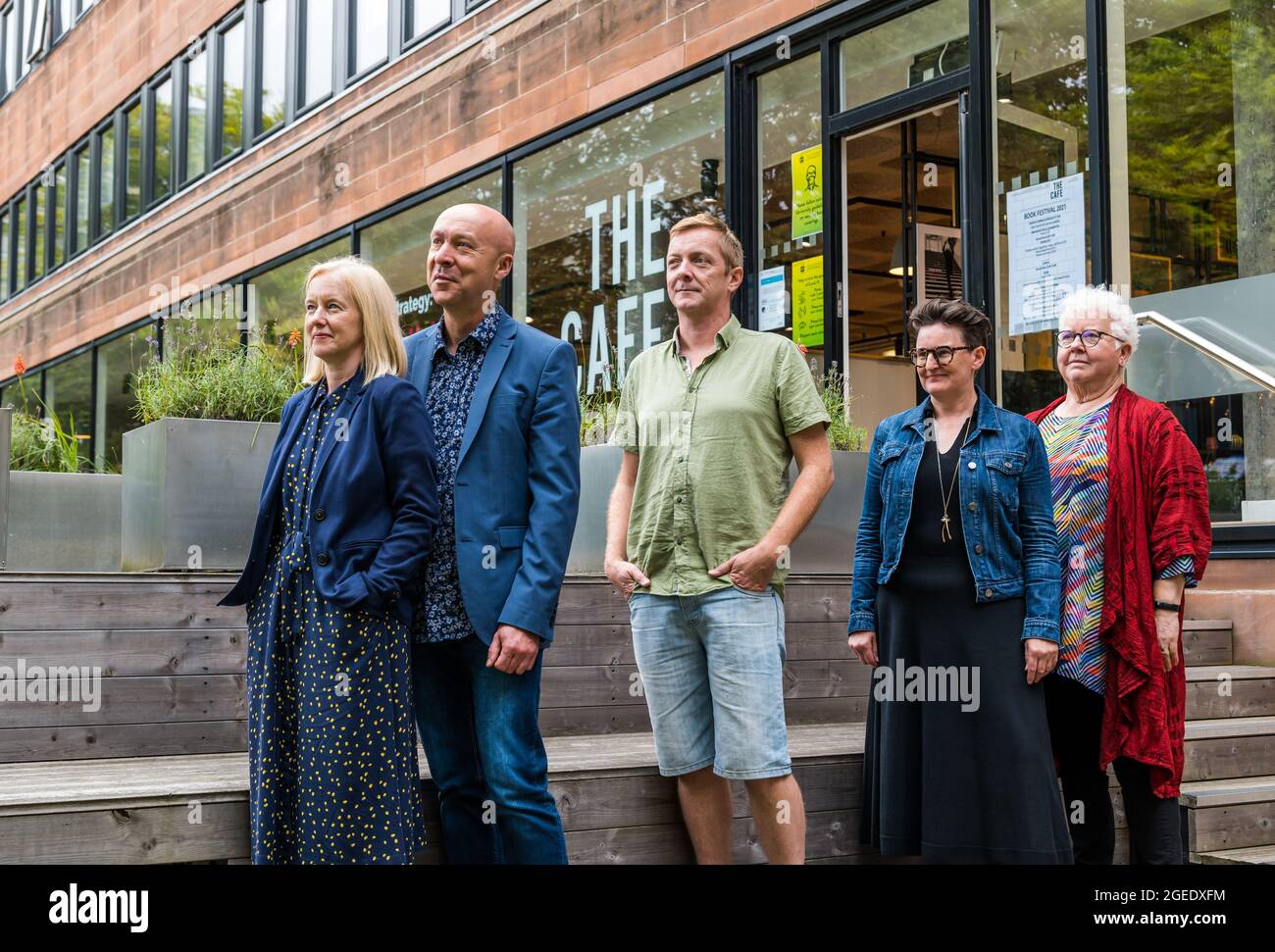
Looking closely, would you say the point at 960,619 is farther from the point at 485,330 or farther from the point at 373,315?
the point at 373,315

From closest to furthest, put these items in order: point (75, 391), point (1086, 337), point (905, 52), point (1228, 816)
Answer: point (1086, 337)
point (1228, 816)
point (905, 52)
point (75, 391)

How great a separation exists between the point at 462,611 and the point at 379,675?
279 millimetres

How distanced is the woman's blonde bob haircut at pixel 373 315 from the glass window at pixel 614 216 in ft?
21.2

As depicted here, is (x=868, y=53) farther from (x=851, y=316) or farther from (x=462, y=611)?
(x=462, y=611)

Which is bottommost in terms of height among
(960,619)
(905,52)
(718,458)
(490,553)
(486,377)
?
(960,619)

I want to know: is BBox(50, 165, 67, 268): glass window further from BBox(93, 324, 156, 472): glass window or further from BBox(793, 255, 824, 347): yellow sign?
BBox(793, 255, 824, 347): yellow sign

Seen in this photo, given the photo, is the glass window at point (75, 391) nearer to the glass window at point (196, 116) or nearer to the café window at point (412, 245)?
the glass window at point (196, 116)

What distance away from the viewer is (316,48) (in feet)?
50.4

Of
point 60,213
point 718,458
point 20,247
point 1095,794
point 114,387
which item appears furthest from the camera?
point 20,247

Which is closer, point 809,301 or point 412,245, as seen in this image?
point 809,301

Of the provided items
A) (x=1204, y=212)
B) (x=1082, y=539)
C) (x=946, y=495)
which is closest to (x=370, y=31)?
(x=1204, y=212)

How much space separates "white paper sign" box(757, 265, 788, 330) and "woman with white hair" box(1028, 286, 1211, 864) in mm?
5152

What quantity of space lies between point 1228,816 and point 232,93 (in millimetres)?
14947

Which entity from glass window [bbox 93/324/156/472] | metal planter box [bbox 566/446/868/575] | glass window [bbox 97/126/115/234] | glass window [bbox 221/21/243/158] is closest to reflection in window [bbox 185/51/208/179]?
glass window [bbox 221/21/243/158]
